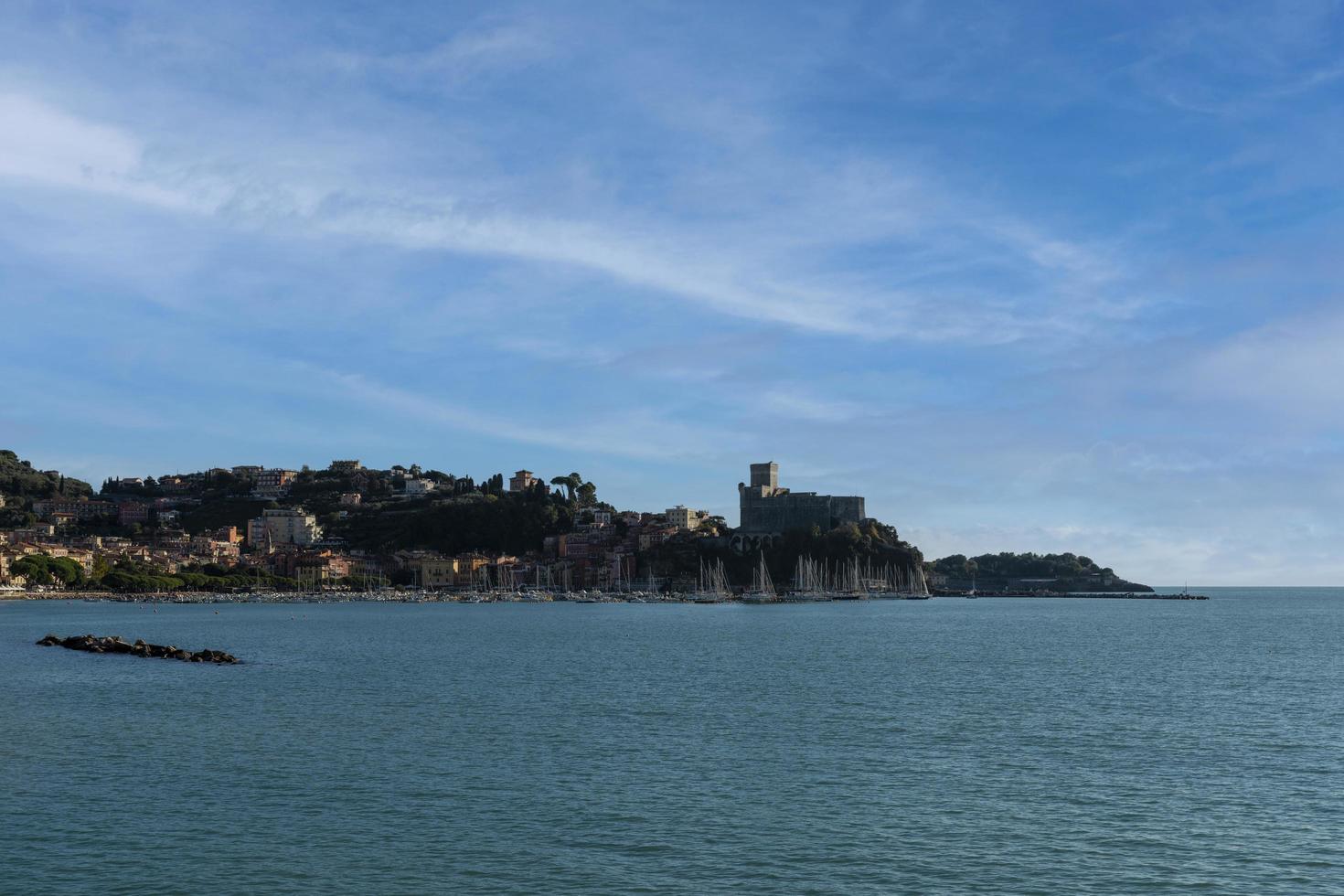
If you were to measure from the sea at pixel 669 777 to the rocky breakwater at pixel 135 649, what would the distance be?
2.67m

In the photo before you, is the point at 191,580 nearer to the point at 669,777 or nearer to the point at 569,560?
the point at 569,560

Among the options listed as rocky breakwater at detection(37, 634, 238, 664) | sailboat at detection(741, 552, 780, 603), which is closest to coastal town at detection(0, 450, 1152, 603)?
sailboat at detection(741, 552, 780, 603)

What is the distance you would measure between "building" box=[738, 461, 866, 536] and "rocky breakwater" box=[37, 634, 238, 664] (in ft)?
429

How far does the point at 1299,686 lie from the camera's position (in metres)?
43.3

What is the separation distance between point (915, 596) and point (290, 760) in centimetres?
15063

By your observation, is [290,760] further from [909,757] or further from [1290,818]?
[1290,818]

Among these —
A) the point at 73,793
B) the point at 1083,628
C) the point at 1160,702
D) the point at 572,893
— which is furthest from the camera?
the point at 1083,628

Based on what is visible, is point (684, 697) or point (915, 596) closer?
point (684, 697)

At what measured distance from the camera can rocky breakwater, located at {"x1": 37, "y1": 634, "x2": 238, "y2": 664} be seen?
5328cm

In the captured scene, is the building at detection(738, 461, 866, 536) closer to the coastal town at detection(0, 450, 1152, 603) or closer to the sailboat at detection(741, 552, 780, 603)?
the coastal town at detection(0, 450, 1152, 603)

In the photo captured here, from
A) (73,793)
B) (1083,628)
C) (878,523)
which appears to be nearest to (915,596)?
(878,523)

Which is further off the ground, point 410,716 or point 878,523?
point 878,523

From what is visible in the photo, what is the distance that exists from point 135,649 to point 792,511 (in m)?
135

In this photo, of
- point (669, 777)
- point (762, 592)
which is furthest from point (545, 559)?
point (669, 777)
